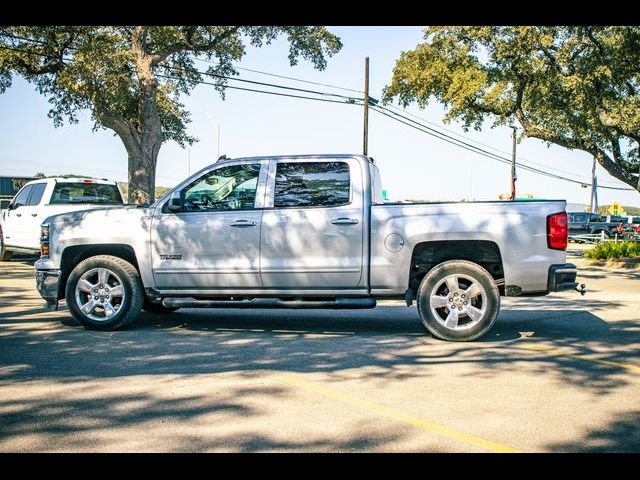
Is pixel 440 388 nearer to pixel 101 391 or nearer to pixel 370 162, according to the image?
pixel 101 391

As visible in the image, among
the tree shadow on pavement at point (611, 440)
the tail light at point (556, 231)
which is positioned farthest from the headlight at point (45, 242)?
the tree shadow on pavement at point (611, 440)

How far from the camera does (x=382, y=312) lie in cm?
996

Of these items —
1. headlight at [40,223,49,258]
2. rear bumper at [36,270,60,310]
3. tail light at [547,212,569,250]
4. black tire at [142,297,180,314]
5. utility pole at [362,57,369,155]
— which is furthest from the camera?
utility pole at [362,57,369,155]

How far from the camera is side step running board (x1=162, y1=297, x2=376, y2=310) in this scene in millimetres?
7590

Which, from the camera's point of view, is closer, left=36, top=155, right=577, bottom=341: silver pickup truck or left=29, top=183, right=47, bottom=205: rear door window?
left=36, top=155, right=577, bottom=341: silver pickup truck

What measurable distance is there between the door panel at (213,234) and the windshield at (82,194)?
855 cm

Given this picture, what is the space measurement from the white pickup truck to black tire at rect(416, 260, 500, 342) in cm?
1026

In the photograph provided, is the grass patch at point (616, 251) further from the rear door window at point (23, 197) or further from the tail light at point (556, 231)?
the rear door window at point (23, 197)

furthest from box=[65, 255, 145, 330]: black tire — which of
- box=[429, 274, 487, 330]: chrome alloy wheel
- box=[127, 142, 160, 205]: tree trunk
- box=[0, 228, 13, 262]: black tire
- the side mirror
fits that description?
box=[127, 142, 160, 205]: tree trunk

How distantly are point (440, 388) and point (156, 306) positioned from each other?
17.2 ft

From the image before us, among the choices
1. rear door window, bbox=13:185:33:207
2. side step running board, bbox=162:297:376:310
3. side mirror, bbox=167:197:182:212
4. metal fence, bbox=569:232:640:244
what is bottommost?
side step running board, bbox=162:297:376:310

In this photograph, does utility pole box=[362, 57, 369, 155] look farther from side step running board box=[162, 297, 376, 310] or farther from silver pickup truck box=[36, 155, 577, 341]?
side step running board box=[162, 297, 376, 310]

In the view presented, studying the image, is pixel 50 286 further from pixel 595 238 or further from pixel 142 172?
pixel 595 238
